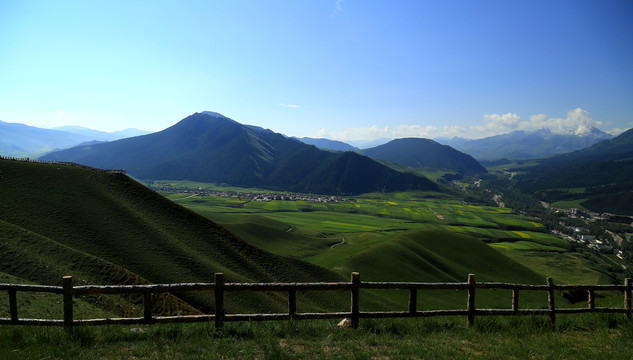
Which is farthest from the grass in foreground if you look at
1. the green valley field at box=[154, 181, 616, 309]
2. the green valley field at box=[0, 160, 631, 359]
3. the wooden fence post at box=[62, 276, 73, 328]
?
the green valley field at box=[154, 181, 616, 309]

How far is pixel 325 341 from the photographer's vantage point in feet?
39.5

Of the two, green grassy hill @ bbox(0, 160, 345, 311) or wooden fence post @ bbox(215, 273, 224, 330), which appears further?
green grassy hill @ bbox(0, 160, 345, 311)

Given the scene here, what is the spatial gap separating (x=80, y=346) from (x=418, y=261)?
299ft

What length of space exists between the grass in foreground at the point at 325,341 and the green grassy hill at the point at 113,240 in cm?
1933

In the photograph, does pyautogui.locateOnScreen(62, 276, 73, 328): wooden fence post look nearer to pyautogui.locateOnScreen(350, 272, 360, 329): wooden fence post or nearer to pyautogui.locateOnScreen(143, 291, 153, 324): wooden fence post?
pyautogui.locateOnScreen(143, 291, 153, 324): wooden fence post

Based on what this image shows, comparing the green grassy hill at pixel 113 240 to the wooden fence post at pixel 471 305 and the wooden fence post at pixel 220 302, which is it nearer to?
the wooden fence post at pixel 220 302

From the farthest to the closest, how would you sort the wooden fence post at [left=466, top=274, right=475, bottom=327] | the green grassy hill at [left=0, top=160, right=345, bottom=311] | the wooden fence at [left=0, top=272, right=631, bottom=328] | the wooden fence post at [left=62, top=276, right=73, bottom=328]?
1. the green grassy hill at [left=0, top=160, right=345, bottom=311]
2. the wooden fence post at [left=466, top=274, right=475, bottom=327]
3. the wooden fence at [left=0, top=272, right=631, bottom=328]
4. the wooden fence post at [left=62, top=276, right=73, bottom=328]

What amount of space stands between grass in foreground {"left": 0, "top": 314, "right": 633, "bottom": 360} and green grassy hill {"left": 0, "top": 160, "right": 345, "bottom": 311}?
1933 cm

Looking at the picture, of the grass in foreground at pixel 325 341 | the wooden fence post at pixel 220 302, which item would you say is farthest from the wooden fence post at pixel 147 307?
the wooden fence post at pixel 220 302

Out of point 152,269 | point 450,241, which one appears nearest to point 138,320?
point 152,269

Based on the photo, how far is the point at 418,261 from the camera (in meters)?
90.1

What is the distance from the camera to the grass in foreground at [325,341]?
10.7 m

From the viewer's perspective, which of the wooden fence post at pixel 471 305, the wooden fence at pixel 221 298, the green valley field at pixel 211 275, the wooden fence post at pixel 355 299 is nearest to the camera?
the green valley field at pixel 211 275

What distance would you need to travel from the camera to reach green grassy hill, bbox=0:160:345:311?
30.0 m
